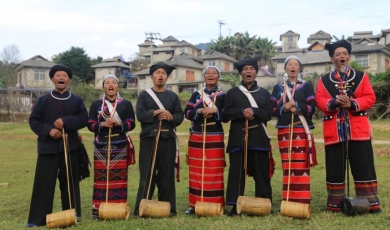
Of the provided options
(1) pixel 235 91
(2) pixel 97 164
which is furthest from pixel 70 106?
(1) pixel 235 91

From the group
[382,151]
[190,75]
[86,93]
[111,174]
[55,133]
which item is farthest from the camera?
[190,75]

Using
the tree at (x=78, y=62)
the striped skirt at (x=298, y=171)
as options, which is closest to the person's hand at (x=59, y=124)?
the striped skirt at (x=298, y=171)

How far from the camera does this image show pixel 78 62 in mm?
61406

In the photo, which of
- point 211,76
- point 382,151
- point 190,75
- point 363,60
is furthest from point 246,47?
point 211,76

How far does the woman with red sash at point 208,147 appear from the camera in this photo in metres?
6.32

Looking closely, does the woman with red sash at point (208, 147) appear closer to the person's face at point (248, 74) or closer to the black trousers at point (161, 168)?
the black trousers at point (161, 168)

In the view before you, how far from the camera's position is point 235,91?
6.39 meters

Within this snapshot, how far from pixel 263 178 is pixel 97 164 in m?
2.41

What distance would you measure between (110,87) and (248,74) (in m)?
2.04

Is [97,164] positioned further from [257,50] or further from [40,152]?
[257,50]

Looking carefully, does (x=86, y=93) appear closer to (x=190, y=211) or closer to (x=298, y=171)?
(x=190, y=211)

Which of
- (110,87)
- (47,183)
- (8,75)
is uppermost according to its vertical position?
(8,75)

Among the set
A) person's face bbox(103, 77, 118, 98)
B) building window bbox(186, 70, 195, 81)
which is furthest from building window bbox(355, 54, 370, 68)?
person's face bbox(103, 77, 118, 98)

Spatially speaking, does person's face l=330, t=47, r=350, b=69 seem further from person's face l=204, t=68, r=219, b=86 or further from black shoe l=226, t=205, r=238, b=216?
black shoe l=226, t=205, r=238, b=216
